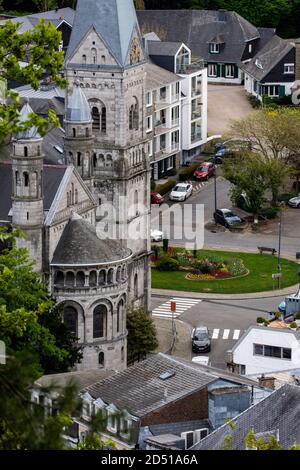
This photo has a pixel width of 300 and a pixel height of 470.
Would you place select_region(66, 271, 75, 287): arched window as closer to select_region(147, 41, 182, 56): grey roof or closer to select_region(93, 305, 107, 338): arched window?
select_region(93, 305, 107, 338): arched window

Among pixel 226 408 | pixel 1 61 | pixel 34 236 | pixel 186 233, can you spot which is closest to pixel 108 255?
pixel 34 236

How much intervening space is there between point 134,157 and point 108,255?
11782 mm

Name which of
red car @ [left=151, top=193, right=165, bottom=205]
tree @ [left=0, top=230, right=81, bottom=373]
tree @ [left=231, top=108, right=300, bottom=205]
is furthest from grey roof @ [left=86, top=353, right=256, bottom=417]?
tree @ [left=231, top=108, right=300, bottom=205]

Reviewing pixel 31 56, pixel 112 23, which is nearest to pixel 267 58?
pixel 112 23

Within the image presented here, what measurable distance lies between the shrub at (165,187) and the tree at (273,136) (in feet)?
24.1

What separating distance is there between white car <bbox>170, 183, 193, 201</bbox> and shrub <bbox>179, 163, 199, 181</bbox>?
13.9 ft

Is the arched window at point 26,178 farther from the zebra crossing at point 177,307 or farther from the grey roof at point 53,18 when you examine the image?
the grey roof at point 53,18

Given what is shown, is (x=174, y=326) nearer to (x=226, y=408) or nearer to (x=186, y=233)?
(x=186, y=233)

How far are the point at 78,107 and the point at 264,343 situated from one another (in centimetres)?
1861

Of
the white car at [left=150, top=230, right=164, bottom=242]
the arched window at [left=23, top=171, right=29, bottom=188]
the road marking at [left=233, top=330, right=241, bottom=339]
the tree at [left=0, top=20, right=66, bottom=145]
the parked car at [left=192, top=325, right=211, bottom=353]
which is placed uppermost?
the tree at [left=0, top=20, right=66, bottom=145]

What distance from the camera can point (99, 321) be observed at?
92750 mm

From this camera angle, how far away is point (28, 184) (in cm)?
9000

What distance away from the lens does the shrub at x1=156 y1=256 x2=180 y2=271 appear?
116312 mm

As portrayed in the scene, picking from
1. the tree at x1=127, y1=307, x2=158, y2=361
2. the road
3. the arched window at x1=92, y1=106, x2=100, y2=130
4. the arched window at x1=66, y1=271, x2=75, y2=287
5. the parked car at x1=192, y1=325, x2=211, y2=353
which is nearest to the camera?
the arched window at x1=66, y1=271, x2=75, y2=287
